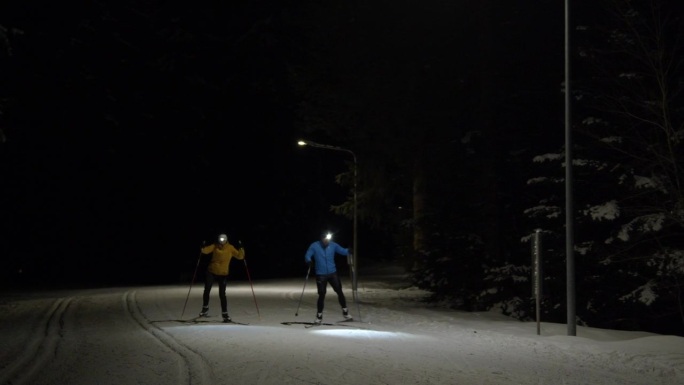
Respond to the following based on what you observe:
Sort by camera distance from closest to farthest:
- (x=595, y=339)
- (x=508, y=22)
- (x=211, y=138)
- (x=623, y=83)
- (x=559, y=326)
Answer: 1. (x=595, y=339)
2. (x=559, y=326)
3. (x=623, y=83)
4. (x=508, y=22)
5. (x=211, y=138)

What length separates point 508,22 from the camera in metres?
29.0

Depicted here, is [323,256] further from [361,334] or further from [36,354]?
[36,354]

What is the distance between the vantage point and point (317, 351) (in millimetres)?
12742

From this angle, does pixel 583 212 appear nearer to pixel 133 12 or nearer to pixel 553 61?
pixel 553 61

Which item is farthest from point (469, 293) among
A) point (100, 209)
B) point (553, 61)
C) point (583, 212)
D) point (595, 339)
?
point (100, 209)

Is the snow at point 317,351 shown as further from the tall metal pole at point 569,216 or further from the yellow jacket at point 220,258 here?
the yellow jacket at point 220,258

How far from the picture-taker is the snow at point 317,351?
10547 millimetres

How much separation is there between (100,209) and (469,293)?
100.0 ft

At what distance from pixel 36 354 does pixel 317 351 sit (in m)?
4.53

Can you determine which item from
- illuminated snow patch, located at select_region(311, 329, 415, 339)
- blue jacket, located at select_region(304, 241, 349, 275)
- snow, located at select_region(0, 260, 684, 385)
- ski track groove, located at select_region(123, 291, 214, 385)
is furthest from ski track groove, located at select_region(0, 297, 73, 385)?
blue jacket, located at select_region(304, 241, 349, 275)

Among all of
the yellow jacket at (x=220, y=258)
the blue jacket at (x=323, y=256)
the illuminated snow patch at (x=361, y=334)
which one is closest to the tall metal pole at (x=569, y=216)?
the illuminated snow patch at (x=361, y=334)

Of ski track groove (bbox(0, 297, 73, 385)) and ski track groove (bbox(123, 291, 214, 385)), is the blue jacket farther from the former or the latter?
ski track groove (bbox(0, 297, 73, 385))

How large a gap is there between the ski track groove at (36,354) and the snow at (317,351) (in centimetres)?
2

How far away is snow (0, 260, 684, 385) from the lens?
10547 mm
